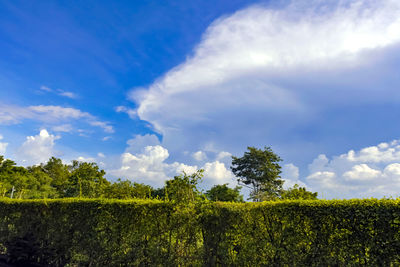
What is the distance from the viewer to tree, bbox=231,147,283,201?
2002 inches

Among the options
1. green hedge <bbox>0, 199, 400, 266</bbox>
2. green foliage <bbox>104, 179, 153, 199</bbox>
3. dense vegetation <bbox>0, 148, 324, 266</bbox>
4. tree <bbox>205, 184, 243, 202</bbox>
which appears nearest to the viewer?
green hedge <bbox>0, 199, 400, 266</bbox>

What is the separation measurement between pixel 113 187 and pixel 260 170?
3938cm

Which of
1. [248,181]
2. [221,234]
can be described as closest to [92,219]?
[221,234]

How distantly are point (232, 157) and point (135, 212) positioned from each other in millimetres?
48837

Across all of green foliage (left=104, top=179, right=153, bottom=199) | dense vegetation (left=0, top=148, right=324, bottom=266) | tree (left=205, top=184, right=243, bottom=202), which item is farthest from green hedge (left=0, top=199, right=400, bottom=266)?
tree (left=205, top=184, right=243, bottom=202)

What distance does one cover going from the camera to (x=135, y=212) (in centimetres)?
795

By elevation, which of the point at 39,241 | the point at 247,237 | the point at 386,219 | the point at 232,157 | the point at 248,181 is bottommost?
the point at 39,241

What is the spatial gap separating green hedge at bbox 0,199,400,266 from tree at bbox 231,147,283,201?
43.9 meters

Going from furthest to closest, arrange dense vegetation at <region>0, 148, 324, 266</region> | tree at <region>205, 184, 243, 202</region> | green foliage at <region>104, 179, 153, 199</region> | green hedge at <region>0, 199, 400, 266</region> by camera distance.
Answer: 1. tree at <region>205, 184, 243, 202</region>
2. green foliage at <region>104, 179, 153, 199</region>
3. dense vegetation at <region>0, 148, 324, 266</region>
4. green hedge at <region>0, 199, 400, 266</region>

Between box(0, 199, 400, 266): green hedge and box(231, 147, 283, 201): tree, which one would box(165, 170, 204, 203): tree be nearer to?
box(0, 199, 400, 266): green hedge

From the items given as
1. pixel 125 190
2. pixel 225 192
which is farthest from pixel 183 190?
pixel 225 192

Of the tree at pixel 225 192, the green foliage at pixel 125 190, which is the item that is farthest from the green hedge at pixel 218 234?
the tree at pixel 225 192

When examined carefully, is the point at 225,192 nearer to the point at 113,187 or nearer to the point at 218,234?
the point at 113,187

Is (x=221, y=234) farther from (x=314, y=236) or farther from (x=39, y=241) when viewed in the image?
(x=39, y=241)
